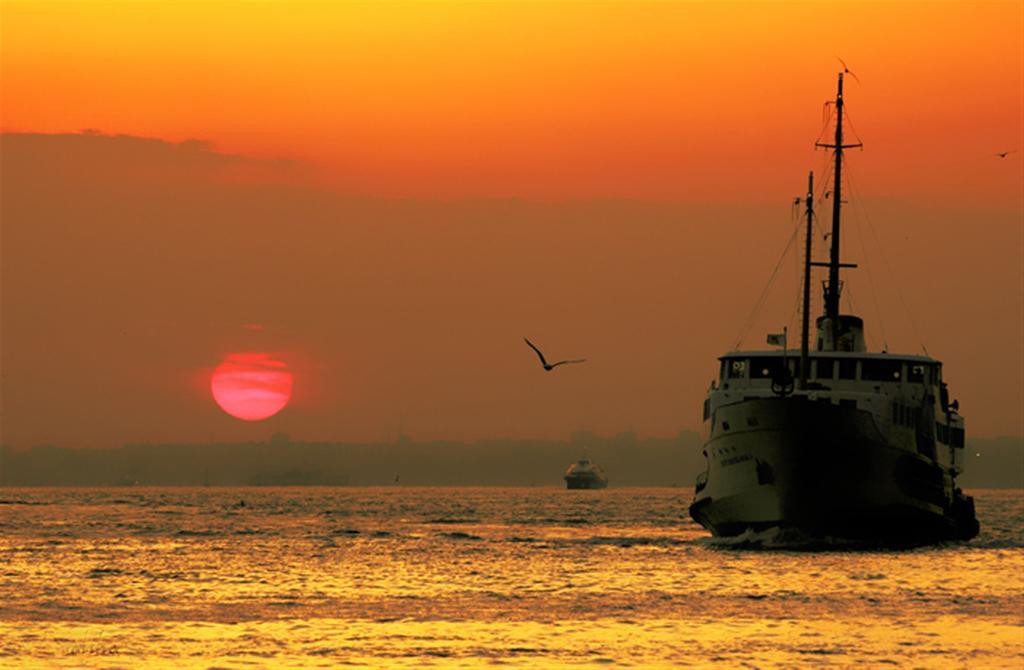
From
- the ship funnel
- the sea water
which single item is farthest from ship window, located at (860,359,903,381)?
the sea water

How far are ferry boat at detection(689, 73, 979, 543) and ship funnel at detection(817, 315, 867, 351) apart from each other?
668 millimetres

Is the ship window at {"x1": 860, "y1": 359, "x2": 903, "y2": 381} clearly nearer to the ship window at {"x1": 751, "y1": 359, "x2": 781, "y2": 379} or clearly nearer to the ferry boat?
the ferry boat

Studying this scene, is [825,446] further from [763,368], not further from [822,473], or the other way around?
[763,368]

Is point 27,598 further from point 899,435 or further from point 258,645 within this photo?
point 899,435

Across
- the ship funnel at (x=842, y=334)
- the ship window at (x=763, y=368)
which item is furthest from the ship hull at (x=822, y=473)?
the ship funnel at (x=842, y=334)

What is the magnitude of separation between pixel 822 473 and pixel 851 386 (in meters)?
6.22

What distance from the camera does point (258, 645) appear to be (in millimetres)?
34969

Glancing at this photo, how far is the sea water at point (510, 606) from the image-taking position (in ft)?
111

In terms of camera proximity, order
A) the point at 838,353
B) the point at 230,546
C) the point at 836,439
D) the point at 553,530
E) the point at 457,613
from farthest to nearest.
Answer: the point at 553,530 → the point at 230,546 → the point at 838,353 → the point at 836,439 → the point at 457,613

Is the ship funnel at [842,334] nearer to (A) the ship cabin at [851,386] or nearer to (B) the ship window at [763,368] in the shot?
(A) the ship cabin at [851,386]

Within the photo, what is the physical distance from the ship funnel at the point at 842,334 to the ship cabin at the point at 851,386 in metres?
3.12

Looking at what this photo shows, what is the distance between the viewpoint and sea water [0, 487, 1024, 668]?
33.7 m

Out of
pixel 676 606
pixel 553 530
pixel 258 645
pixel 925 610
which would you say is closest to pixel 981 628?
pixel 925 610

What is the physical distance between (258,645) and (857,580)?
76.4 ft
